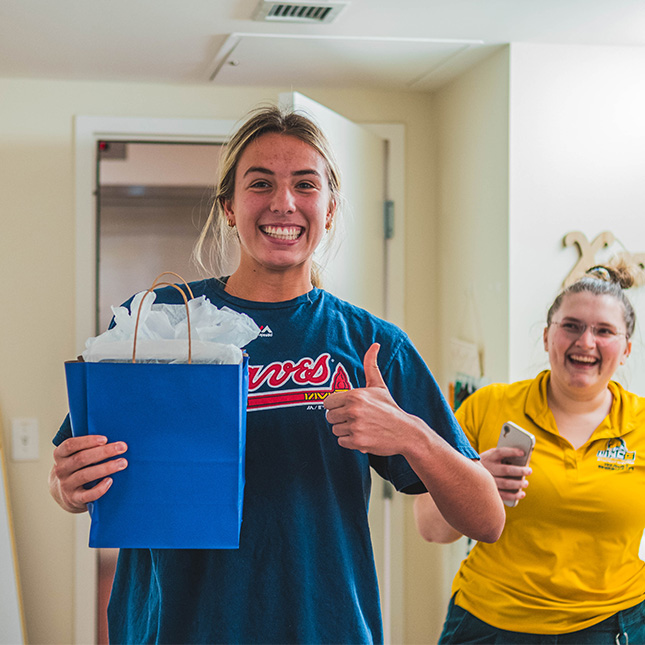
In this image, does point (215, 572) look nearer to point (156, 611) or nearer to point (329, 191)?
point (156, 611)

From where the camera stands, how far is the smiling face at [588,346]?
169cm

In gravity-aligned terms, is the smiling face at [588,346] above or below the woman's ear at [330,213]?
below

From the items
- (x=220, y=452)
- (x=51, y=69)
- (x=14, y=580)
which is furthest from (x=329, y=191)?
(x=14, y=580)

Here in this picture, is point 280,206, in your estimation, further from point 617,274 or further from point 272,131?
point 617,274

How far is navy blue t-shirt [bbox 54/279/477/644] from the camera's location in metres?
1.02

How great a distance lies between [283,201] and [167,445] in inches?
16.1

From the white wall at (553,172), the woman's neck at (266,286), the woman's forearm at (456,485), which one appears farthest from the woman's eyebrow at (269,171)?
the white wall at (553,172)

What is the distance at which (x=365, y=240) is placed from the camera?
8.47 ft

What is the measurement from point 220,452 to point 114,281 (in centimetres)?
185

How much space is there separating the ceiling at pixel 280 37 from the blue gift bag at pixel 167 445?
3.90 ft

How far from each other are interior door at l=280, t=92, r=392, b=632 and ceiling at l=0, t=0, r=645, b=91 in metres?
0.21

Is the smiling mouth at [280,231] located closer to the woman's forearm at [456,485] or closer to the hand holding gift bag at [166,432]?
the hand holding gift bag at [166,432]

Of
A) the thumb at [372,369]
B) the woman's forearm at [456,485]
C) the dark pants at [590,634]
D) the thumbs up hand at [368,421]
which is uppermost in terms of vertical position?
the thumb at [372,369]

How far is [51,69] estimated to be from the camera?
237 cm
